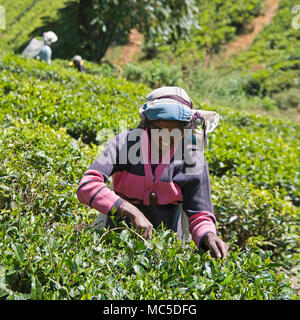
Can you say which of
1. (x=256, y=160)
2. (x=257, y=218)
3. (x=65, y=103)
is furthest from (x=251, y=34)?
(x=257, y=218)

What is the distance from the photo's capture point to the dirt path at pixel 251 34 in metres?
22.8

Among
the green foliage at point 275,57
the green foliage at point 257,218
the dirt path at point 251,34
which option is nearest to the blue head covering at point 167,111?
the green foliage at point 257,218

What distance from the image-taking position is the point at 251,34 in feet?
79.6

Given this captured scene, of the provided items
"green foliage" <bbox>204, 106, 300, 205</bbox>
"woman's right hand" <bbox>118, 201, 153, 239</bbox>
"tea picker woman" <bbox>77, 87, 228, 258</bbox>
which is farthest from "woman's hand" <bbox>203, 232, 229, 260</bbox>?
"green foliage" <bbox>204, 106, 300, 205</bbox>

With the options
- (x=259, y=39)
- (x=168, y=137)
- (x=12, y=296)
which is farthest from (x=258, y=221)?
(x=259, y=39)

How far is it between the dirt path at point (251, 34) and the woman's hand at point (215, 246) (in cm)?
2087

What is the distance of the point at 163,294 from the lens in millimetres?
1368

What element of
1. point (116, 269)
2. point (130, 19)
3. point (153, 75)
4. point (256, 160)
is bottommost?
point (116, 269)

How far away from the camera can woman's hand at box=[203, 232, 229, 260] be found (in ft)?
5.70

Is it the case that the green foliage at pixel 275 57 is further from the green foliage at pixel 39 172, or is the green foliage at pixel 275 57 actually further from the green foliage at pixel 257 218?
the green foliage at pixel 39 172

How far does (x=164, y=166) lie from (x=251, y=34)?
25392 mm

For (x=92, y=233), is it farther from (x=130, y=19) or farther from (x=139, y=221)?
(x=130, y=19)

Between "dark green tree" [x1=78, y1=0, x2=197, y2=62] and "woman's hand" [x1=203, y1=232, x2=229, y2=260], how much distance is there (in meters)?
11.4
